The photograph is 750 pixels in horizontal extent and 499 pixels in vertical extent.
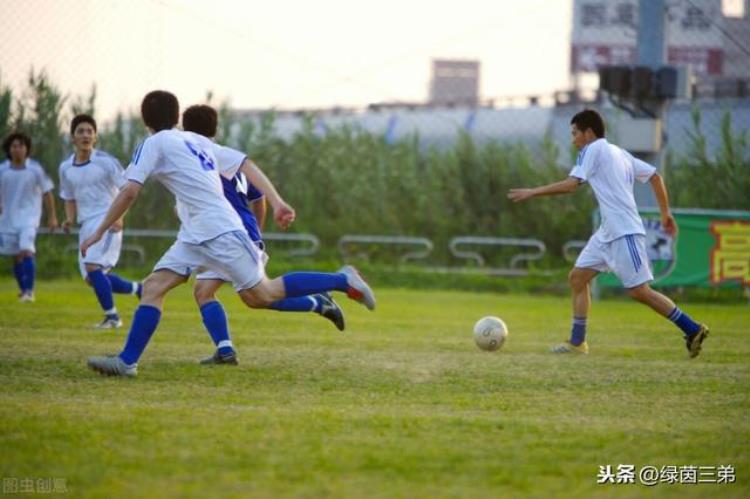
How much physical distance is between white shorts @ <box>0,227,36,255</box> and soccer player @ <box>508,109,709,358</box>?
25.3 ft

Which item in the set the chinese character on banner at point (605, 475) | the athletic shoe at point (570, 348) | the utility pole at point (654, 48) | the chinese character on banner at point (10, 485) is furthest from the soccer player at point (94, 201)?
the utility pole at point (654, 48)

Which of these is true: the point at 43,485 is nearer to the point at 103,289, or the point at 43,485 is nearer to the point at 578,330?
the point at 578,330

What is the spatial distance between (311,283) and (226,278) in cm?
60

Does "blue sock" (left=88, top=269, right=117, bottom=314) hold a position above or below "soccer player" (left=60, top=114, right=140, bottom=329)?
below

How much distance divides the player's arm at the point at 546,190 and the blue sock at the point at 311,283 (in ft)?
5.75

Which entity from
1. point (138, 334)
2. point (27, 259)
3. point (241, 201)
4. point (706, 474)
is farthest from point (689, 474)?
point (27, 259)

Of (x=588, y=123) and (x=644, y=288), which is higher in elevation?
(x=588, y=123)

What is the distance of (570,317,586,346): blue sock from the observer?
36.9 ft

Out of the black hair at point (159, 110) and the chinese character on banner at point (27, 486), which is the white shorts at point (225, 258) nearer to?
the black hair at point (159, 110)

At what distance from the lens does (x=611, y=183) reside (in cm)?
1091

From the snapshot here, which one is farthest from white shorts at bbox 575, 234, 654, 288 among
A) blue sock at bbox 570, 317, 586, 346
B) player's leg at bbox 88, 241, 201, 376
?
player's leg at bbox 88, 241, 201, 376

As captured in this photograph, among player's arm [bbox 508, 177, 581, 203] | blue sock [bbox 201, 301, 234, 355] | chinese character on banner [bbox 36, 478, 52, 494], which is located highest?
player's arm [bbox 508, 177, 581, 203]

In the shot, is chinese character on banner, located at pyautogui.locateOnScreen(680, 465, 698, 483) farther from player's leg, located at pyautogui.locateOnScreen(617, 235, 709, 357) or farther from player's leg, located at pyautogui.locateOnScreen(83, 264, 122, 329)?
player's leg, located at pyautogui.locateOnScreen(83, 264, 122, 329)

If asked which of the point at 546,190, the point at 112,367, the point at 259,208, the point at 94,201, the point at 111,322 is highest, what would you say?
the point at 546,190
